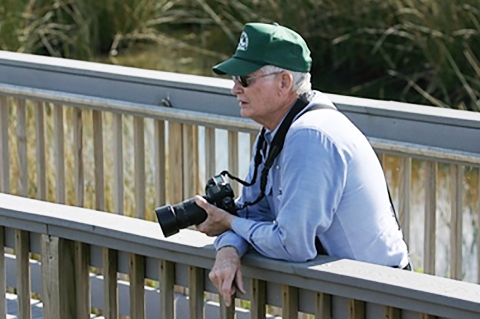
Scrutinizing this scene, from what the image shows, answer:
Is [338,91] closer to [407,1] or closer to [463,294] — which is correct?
[407,1]

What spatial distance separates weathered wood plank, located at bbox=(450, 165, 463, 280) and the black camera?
43.9 inches

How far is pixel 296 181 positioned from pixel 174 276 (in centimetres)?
42

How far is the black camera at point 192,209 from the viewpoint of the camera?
3.16m

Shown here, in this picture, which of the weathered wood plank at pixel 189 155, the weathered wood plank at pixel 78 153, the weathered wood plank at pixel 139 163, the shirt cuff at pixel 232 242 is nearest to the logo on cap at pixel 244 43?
the shirt cuff at pixel 232 242

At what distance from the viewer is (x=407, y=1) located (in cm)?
902

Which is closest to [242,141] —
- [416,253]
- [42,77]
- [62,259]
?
[416,253]

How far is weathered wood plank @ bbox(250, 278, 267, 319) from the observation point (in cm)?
308

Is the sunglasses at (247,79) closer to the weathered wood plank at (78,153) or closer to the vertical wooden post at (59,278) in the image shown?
the vertical wooden post at (59,278)

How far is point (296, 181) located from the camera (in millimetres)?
3113

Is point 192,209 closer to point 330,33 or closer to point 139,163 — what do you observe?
point 139,163

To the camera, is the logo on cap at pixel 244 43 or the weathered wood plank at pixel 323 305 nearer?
the weathered wood plank at pixel 323 305

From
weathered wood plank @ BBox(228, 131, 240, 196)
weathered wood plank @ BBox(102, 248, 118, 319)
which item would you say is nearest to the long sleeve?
weathered wood plank @ BBox(102, 248, 118, 319)

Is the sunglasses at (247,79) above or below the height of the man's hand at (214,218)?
above

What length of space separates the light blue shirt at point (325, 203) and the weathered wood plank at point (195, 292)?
13 cm
